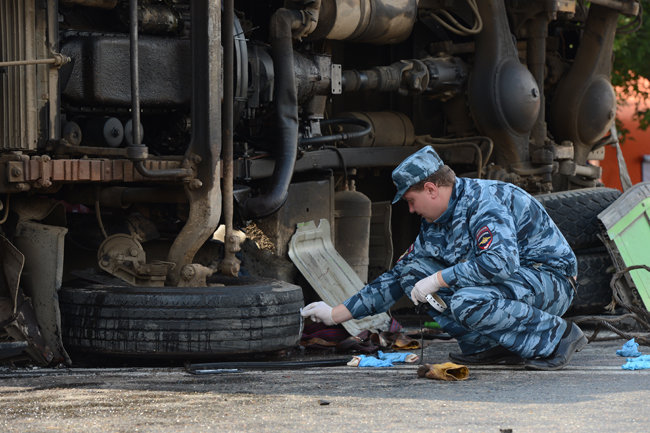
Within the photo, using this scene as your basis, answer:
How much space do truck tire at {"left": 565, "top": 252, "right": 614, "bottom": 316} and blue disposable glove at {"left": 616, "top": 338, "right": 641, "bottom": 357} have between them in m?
1.34

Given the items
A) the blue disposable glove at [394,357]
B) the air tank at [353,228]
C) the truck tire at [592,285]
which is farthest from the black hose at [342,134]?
the blue disposable glove at [394,357]

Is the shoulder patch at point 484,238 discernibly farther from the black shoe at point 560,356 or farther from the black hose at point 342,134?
the black hose at point 342,134

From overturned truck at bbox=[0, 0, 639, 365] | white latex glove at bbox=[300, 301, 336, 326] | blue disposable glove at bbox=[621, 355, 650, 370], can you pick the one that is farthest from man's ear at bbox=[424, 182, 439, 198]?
blue disposable glove at bbox=[621, 355, 650, 370]

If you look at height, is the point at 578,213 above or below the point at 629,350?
above

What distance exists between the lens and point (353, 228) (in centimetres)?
846

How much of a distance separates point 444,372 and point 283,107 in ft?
7.60

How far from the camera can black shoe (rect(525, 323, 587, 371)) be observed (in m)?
5.82

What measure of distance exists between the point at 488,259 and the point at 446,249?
41 centimetres

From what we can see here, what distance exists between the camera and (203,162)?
6.25m

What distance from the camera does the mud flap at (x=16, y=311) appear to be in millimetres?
5906

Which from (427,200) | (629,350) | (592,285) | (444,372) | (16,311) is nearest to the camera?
(444,372)

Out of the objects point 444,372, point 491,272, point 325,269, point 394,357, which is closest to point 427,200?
point 491,272

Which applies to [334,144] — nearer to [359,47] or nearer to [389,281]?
[359,47]

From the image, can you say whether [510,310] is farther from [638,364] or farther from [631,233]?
[631,233]
